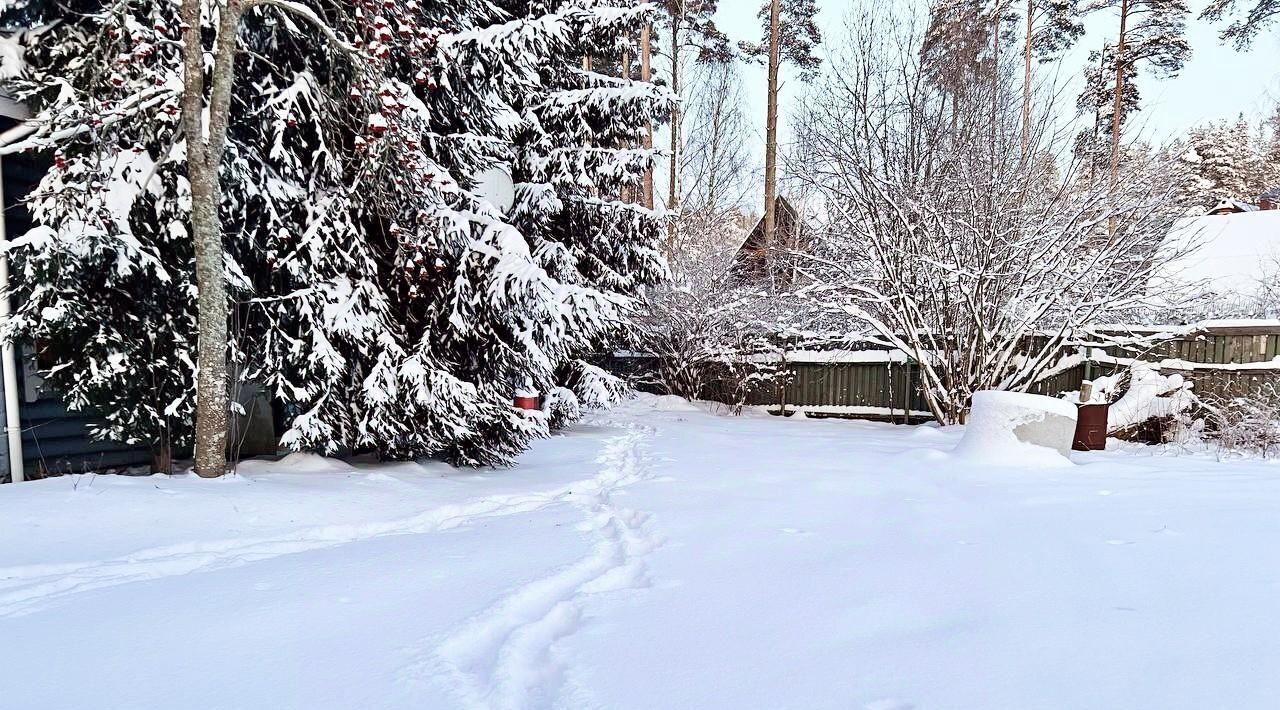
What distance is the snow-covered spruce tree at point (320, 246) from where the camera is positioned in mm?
3736

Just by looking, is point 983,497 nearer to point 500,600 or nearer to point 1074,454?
point 1074,454

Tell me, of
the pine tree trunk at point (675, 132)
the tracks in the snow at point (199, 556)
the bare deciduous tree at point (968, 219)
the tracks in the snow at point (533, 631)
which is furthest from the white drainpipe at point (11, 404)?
the pine tree trunk at point (675, 132)

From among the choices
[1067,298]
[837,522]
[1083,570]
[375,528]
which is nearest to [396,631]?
[375,528]

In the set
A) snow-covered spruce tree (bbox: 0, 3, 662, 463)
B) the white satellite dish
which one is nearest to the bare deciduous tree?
the white satellite dish

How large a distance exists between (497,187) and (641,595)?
15.4ft

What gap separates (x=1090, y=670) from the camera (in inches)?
67.4

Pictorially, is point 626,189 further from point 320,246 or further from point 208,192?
point 208,192

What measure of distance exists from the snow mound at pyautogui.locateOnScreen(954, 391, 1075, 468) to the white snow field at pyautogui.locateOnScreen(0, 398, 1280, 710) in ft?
2.58

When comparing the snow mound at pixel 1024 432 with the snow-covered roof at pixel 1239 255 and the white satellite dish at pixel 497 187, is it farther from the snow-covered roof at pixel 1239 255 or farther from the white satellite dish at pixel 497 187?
the snow-covered roof at pixel 1239 255

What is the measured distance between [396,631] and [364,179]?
3.16 m

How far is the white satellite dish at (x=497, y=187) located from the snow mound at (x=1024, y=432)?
418 cm

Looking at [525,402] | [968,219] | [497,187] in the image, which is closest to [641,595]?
[525,402]

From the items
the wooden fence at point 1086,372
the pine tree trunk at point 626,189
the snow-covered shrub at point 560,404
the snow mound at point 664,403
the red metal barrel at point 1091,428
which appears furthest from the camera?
the snow mound at point 664,403

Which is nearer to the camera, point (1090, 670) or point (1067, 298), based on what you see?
point (1090, 670)
